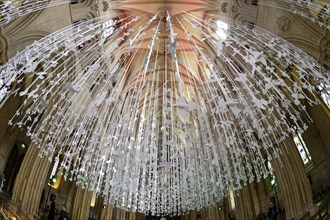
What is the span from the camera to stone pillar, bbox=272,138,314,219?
53.1ft

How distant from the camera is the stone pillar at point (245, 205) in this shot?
20.8 metres

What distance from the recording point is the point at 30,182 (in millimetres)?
16219

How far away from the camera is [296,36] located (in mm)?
14609

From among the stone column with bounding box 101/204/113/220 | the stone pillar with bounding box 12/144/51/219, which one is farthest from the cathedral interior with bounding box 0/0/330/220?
the stone column with bounding box 101/204/113/220

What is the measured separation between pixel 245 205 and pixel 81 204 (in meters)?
9.14

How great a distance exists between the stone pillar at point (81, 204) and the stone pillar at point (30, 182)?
170 inches

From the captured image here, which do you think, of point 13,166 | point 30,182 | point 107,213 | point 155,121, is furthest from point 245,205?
point 13,166

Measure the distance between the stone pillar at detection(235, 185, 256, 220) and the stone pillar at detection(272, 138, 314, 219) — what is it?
3.76m

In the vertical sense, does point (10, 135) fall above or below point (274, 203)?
above

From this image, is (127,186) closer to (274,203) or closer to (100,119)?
(100,119)

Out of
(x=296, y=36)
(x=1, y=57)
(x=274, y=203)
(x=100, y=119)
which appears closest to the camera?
(x=100, y=119)

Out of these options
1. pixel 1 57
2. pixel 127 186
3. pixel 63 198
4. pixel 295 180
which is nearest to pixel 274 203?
pixel 295 180

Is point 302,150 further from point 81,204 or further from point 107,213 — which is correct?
point 107,213

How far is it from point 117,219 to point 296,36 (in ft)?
54.7
